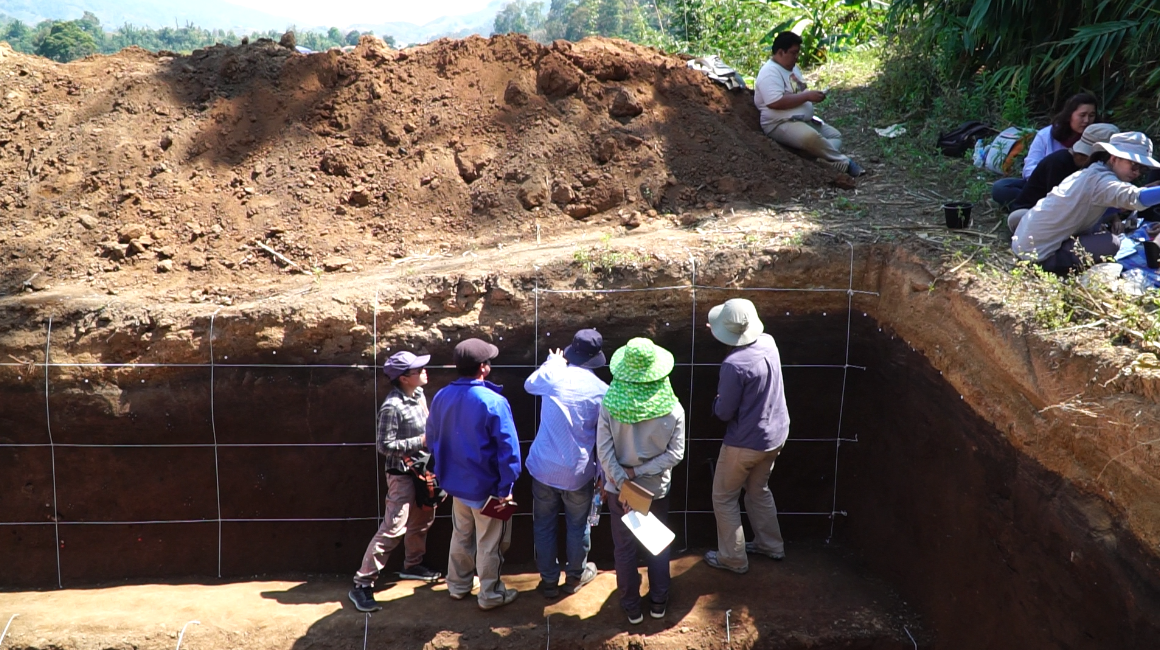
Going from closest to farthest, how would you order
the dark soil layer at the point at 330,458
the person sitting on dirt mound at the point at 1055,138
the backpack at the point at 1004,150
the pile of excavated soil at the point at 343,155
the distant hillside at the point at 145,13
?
1. the dark soil layer at the point at 330,458
2. the person sitting on dirt mound at the point at 1055,138
3. the pile of excavated soil at the point at 343,155
4. the backpack at the point at 1004,150
5. the distant hillside at the point at 145,13

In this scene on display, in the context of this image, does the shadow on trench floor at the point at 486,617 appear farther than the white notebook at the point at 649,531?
Yes

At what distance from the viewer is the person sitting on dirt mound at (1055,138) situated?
18.5 feet

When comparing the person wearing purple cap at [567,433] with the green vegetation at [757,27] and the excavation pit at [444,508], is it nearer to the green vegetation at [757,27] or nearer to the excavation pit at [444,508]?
the excavation pit at [444,508]

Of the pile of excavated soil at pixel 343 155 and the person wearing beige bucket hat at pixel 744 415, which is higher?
the pile of excavated soil at pixel 343 155

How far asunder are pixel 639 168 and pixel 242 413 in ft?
11.1

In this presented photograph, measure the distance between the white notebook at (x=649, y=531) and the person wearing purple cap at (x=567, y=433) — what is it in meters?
0.31

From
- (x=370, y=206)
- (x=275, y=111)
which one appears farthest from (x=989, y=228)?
(x=275, y=111)

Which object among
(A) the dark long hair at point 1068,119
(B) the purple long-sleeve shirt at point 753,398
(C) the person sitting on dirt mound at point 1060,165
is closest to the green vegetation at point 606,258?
(B) the purple long-sleeve shirt at point 753,398

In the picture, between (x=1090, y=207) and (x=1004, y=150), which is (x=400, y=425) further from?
(x=1004, y=150)

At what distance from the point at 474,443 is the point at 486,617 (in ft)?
3.76

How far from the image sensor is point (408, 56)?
7254 mm

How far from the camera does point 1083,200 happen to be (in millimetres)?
4742

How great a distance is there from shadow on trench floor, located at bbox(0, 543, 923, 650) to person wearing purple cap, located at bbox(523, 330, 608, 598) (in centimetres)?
54

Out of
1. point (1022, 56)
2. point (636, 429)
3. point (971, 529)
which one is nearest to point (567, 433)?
point (636, 429)
